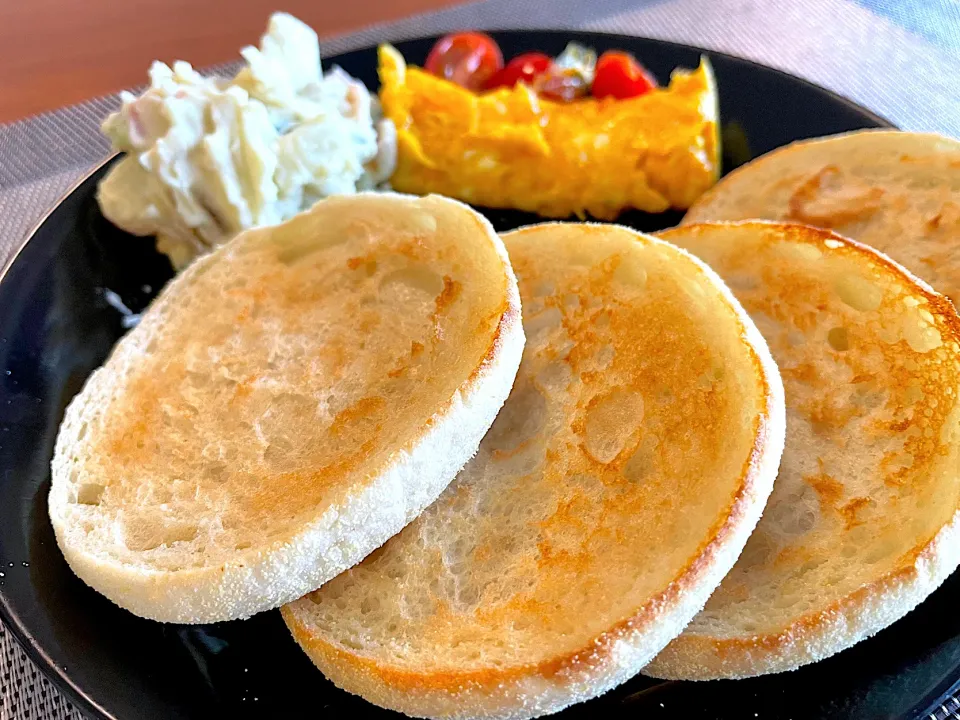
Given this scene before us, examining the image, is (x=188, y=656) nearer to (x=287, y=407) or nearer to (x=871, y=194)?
(x=287, y=407)

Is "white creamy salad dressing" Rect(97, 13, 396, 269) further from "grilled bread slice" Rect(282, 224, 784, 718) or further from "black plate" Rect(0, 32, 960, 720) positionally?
"grilled bread slice" Rect(282, 224, 784, 718)

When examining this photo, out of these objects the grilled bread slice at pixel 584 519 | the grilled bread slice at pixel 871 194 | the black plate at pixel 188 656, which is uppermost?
the grilled bread slice at pixel 871 194

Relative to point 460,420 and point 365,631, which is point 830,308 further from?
point 365,631

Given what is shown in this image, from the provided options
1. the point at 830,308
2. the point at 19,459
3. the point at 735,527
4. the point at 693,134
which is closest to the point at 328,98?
the point at 693,134

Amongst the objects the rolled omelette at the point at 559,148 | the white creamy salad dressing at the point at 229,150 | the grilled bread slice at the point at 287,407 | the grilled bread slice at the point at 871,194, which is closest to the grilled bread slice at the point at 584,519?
the grilled bread slice at the point at 287,407

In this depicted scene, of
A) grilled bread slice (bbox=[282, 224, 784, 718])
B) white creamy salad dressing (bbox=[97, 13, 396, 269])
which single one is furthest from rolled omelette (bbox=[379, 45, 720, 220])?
grilled bread slice (bbox=[282, 224, 784, 718])

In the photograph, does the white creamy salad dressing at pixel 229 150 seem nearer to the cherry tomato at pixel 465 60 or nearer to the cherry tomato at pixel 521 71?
the cherry tomato at pixel 465 60

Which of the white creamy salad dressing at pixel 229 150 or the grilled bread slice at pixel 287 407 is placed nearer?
the grilled bread slice at pixel 287 407
